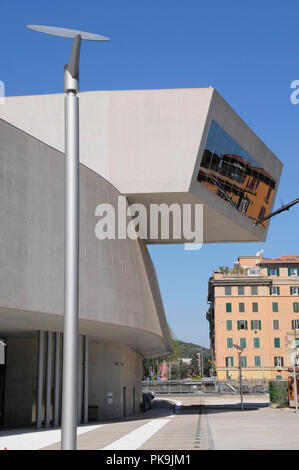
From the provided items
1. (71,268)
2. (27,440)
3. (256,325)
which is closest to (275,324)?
(256,325)

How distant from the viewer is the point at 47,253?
23.5 meters

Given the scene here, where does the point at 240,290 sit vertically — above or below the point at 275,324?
above

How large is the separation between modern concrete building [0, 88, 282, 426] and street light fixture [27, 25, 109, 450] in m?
12.6

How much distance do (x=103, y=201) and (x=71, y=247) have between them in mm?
19364

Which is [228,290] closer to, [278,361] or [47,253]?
[278,361]

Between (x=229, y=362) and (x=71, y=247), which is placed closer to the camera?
(x=71, y=247)

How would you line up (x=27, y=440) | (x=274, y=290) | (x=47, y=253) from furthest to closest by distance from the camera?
(x=274, y=290) < (x=47, y=253) < (x=27, y=440)

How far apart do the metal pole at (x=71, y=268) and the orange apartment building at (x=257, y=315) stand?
75.8 m

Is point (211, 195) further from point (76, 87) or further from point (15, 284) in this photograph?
point (76, 87)

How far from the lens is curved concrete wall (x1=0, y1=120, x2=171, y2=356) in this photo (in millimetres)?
21859

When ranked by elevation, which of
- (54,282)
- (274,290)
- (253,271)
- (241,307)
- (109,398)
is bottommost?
(109,398)

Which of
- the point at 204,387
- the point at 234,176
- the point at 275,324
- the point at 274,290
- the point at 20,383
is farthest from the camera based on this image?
the point at 274,290

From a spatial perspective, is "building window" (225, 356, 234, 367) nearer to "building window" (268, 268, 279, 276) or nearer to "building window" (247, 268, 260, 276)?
"building window" (247, 268, 260, 276)
